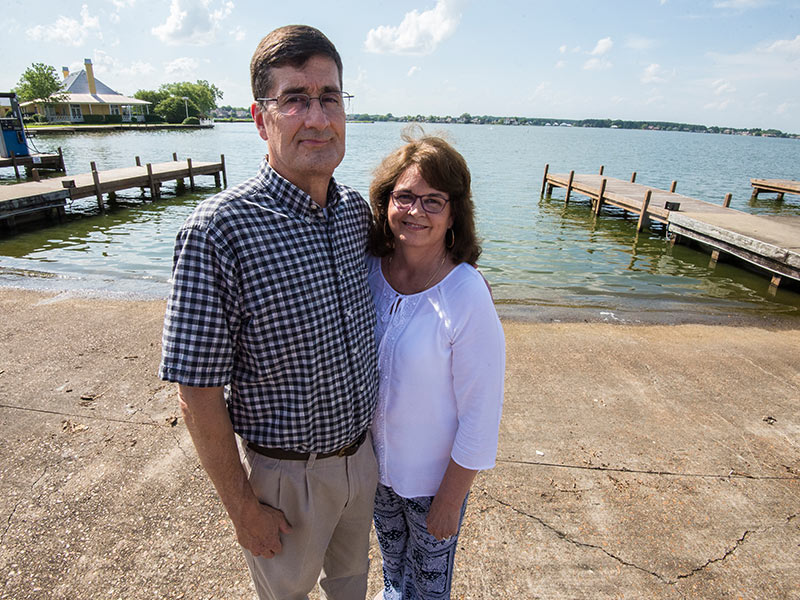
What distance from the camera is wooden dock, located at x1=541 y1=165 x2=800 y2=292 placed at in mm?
10547

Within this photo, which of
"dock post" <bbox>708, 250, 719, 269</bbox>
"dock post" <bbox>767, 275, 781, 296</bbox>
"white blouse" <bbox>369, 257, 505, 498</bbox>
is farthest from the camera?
"dock post" <bbox>708, 250, 719, 269</bbox>

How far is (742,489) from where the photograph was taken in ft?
10.7

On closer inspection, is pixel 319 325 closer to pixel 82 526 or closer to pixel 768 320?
pixel 82 526

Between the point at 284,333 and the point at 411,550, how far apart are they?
1.28 metres

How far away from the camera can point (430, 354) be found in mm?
1811

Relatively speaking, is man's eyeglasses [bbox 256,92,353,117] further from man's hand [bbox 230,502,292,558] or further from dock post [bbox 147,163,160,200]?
dock post [bbox 147,163,160,200]

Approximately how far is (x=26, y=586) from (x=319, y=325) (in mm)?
2332

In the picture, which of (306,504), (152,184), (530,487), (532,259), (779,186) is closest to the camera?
(306,504)

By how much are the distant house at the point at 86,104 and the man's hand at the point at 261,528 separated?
94890 millimetres

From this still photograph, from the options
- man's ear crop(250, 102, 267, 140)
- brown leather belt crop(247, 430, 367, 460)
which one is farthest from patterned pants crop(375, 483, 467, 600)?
man's ear crop(250, 102, 267, 140)

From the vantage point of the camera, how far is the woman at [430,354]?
181 centimetres

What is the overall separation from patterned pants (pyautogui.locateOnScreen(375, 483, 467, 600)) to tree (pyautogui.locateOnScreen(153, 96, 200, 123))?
112 meters

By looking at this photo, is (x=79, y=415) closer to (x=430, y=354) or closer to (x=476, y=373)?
(x=430, y=354)

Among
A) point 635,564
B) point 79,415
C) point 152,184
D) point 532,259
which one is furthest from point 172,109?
point 635,564
